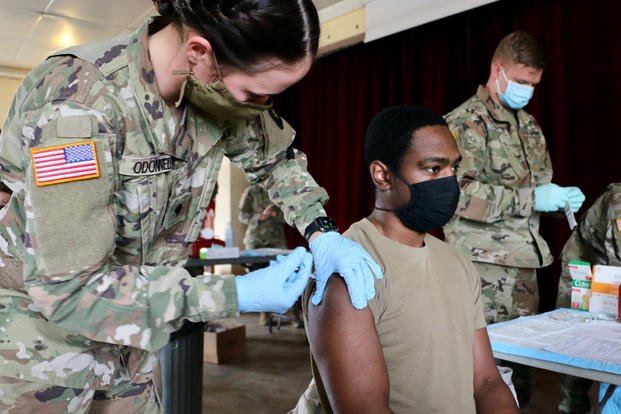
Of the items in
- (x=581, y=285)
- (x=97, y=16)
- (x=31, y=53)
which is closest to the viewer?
(x=581, y=285)

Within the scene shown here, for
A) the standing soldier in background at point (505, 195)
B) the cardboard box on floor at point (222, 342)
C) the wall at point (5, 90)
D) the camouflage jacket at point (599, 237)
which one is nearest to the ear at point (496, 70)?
the standing soldier in background at point (505, 195)

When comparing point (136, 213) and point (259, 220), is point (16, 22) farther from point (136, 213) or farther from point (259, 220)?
point (136, 213)

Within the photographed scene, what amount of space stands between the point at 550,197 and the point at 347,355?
1.58m

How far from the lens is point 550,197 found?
233 centimetres

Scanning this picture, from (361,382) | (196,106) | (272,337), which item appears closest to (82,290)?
(196,106)

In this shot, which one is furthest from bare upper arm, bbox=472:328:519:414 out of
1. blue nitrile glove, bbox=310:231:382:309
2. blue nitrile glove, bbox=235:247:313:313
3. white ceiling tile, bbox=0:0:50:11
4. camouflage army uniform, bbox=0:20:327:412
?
white ceiling tile, bbox=0:0:50:11

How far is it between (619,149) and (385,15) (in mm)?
2205

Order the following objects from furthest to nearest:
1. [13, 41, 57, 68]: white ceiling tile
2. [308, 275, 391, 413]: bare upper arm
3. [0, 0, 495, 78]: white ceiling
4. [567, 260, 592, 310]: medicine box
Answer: [13, 41, 57, 68]: white ceiling tile, [0, 0, 495, 78]: white ceiling, [567, 260, 592, 310]: medicine box, [308, 275, 391, 413]: bare upper arm

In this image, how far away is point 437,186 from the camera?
1.47m

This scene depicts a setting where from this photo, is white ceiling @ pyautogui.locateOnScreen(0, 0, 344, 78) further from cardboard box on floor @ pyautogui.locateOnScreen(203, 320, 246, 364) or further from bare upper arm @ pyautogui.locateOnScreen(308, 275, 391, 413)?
bare upper arm @ pyautogui.locateOnScreen(308, 275, 391, 413)

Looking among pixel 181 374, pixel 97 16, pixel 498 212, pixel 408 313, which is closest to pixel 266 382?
pixel 181 374

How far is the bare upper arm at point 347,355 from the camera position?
1.10m

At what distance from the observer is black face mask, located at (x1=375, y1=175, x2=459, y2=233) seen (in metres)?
1.44

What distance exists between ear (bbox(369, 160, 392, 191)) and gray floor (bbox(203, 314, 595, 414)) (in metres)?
1.95
